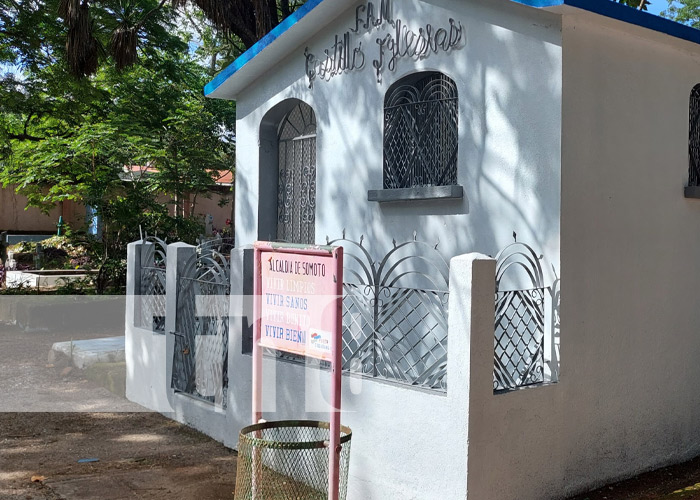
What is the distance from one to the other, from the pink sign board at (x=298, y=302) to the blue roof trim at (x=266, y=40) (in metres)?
3.35

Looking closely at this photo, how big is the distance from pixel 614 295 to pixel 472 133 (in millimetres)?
1714

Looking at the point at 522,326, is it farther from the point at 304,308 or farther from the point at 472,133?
the point at 304,308

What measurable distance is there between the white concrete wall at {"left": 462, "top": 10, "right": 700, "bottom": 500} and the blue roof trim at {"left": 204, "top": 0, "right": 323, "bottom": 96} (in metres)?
2.74

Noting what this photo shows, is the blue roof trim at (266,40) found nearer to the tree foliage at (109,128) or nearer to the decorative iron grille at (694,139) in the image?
the decorative iron grille at (694,139)

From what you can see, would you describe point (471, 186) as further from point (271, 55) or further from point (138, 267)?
point (138, 267)

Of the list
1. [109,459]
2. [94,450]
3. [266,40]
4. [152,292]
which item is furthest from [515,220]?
[152,292]

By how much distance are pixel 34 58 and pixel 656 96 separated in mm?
11899

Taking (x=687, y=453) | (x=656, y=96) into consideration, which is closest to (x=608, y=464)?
(x=687, y=453)

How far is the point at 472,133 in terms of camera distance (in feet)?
21.6

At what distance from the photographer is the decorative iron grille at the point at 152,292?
28.6 feet

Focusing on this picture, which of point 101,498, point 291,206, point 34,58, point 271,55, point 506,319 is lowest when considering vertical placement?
point 101,498

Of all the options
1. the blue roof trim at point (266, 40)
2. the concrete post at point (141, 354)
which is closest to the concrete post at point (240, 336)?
the concrete post at point (141, 354)

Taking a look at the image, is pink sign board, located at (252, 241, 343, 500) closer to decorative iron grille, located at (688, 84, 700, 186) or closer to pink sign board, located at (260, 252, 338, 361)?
pink sign board, located at (260, 252, 338, 361)

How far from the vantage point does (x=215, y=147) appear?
1845cm
